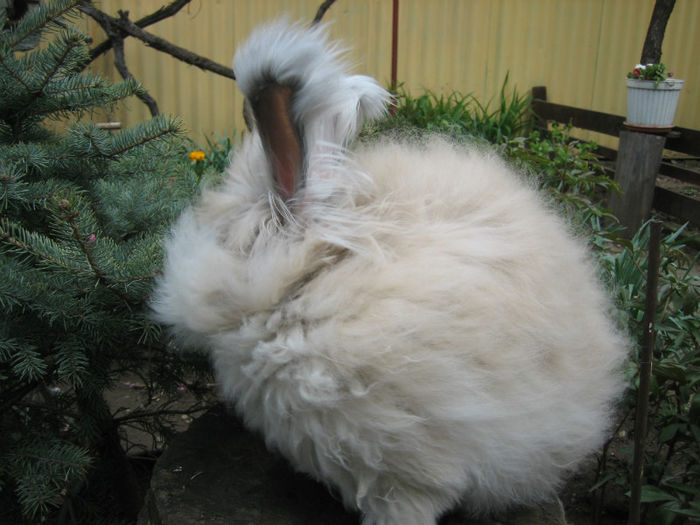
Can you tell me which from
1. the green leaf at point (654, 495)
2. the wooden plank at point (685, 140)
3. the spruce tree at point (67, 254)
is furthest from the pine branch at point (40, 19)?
the wooden plank at point (685, 140)

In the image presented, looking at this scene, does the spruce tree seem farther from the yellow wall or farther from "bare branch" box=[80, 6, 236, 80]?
the yellow wall

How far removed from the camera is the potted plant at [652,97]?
4199 millimetres

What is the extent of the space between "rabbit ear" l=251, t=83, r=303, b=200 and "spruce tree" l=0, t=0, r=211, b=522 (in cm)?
34

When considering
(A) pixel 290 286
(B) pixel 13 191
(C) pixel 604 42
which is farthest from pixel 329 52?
(C) pixel 604 42

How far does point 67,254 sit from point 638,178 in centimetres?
382

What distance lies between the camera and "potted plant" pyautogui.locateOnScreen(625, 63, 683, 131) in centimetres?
420

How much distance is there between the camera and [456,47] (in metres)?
5.03

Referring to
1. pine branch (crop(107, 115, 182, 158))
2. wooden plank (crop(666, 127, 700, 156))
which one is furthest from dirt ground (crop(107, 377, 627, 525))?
Answer: wooden plank (crop(666, 127, 700, 156))

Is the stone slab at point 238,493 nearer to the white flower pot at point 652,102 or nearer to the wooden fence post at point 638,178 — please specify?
the wooden fence post at point 638,178

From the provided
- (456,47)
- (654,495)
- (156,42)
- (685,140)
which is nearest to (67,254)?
(654,495)

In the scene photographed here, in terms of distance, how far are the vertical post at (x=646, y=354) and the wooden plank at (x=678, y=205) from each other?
322 cm

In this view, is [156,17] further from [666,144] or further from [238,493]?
[666,144]

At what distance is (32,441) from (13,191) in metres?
0.53

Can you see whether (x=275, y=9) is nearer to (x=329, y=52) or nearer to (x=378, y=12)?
(x=378, y=12)
